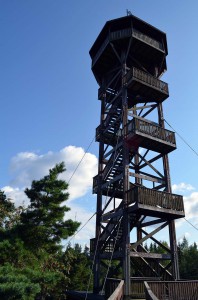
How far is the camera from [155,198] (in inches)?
574

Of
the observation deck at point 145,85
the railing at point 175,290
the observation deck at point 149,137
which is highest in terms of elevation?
the observation deck at point 145,85

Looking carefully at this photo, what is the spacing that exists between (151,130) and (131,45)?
7170mm

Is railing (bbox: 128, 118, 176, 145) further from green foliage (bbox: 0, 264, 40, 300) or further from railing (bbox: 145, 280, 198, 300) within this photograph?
green foliage (bbox: 0, 264, 40, 300)

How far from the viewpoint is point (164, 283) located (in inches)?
436

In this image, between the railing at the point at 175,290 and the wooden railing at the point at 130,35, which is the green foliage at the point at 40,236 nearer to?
the railing at the point at 175,290

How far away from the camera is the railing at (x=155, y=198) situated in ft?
46.2

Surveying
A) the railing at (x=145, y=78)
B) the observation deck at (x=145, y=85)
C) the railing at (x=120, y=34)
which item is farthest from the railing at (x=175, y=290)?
the railing at (x=120, y=34)

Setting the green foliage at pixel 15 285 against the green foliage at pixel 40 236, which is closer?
the green foliage at pixel 15 285

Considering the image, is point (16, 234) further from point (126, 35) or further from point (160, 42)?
point (160, 42)

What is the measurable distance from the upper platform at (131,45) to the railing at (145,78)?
2.10 meters

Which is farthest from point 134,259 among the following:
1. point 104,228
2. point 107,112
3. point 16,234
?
point 107,112

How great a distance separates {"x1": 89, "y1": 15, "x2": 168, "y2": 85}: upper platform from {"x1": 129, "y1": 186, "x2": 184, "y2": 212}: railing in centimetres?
1030

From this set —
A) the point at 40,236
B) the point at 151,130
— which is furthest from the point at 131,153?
the point at 40,236

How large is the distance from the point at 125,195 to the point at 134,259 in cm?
407
